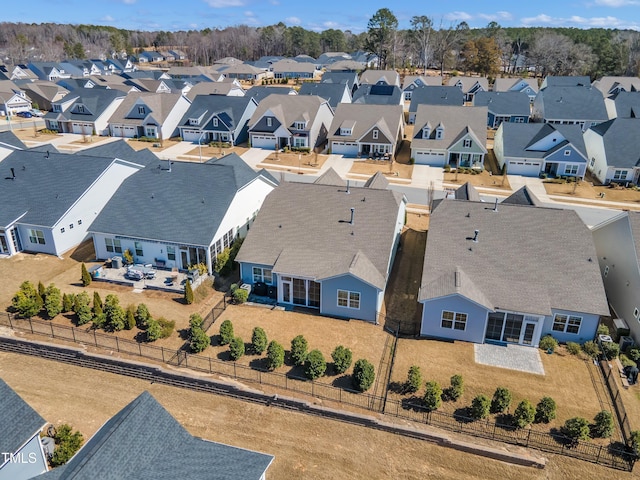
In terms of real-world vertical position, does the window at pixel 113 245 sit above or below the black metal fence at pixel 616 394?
above

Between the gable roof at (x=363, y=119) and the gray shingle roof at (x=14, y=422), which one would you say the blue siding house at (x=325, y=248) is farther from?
the gable roof at (x=363, y=119)

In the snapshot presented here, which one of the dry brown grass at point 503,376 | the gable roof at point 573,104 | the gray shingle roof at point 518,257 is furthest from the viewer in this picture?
the gable roof at point 573,104

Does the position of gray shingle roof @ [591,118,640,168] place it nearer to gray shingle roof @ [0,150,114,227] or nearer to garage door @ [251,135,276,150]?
garage door @ [251,135,276,150]

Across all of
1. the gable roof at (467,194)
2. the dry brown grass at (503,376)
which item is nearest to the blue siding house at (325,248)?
the dry brown grass at (503,376)

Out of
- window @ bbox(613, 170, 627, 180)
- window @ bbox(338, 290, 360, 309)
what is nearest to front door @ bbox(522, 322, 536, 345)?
window @ bbox(338, 290, 360, 309)

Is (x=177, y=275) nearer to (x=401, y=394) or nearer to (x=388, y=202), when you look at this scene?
(x=388, y=202)
